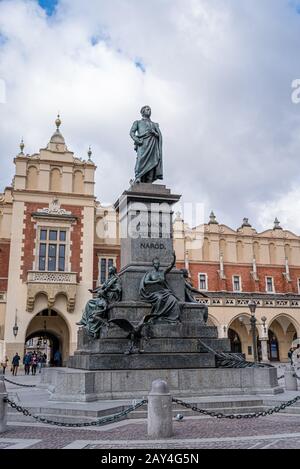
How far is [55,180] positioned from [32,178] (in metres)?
1.53

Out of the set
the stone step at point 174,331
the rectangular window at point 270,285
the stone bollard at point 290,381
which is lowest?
the stone bollard at point 290,381

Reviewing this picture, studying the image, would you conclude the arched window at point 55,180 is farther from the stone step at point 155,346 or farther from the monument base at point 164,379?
the monument base at point 164,379

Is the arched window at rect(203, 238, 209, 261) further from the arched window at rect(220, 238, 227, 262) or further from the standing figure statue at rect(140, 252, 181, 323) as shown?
the standing figure statue at rect(140, 252, 181, 323)

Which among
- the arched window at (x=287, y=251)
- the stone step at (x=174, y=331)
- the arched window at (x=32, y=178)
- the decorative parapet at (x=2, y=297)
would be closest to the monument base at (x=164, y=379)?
the stone step at (x=174, y=331)

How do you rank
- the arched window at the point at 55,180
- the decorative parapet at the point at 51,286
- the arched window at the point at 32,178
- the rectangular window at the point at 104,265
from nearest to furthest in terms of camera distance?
1. the decorative parapet at the point at 51,286
2. the arched window at the point at 32,178
3. the arched window at the point at 55,180
4. the rectangular window at the point at 104,265

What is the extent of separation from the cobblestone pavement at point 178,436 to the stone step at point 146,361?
5.32 ft

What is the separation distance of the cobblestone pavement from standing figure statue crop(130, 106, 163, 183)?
6.71 metres

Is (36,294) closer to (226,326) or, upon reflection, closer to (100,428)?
(226,326)

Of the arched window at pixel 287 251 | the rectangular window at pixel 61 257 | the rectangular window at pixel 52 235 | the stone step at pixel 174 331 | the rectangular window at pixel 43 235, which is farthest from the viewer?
the arched window at pixel 287 251

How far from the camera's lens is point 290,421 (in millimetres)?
7207

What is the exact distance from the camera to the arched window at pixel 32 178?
102ft

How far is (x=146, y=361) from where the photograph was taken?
886cm

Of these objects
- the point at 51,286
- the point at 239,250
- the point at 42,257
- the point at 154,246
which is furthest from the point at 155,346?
the point at 239,250

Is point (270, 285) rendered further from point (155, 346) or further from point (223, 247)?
point (155, 346)
